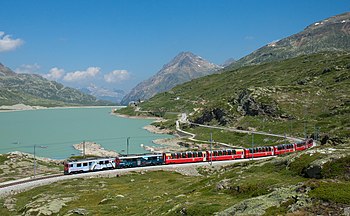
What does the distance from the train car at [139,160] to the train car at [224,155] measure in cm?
1208

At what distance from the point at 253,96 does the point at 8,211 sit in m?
139

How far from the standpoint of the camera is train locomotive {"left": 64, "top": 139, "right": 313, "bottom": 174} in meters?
75.9

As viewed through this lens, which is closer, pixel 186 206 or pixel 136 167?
pixel 186 206

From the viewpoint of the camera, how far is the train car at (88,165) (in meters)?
74.4

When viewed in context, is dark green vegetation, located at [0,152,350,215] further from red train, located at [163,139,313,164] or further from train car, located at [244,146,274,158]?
train car, located at [244,146,274,158]

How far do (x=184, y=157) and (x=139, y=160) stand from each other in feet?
36.5

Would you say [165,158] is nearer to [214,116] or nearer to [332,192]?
[332,192]

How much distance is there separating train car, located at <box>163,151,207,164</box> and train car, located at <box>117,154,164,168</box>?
1498mm

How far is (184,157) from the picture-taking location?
85.2 metres

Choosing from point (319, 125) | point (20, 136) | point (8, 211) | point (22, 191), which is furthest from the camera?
point (20, 136)

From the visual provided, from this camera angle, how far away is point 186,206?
2480cm

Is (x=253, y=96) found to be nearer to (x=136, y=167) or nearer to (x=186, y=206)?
(x=136, y=167)

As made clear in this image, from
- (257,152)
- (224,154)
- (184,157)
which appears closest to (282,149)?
(257,152)

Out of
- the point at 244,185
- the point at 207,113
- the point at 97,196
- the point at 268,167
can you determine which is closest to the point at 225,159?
the point at 97,196
